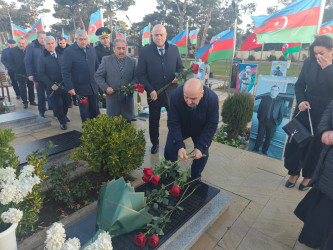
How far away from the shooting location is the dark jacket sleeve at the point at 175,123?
282cm

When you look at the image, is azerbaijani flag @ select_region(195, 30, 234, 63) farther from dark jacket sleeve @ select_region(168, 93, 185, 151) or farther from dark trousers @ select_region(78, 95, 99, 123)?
dark jacket sleeve @ select_region(168, 93, 185, 151)

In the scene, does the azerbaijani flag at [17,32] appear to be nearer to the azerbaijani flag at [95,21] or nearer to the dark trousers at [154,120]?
the azerbaijani flag at [95,21]

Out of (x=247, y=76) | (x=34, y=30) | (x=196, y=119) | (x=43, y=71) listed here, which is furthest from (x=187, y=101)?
(x=34, y=30)

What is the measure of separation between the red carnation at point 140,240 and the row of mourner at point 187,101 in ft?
3.27

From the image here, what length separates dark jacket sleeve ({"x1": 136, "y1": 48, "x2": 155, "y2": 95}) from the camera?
3.82 m

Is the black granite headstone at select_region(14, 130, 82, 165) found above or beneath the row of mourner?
beneath

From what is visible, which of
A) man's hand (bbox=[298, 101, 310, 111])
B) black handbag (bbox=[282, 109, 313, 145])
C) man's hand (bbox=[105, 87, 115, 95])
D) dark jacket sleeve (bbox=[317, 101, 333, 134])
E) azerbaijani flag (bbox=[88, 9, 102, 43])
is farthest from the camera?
azerbaijani flag (bbox=[88, 9, 102, 43])

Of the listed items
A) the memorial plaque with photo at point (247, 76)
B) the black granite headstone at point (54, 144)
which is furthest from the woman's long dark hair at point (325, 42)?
the memorial plaque with photo at point (247, 76)

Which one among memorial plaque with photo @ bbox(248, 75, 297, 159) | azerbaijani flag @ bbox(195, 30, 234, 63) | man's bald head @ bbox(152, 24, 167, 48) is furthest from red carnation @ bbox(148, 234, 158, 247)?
azerbaijani flag @ bbox(195, 30, 234, 63)

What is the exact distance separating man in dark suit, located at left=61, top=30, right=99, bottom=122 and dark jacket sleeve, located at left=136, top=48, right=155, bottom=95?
131cm

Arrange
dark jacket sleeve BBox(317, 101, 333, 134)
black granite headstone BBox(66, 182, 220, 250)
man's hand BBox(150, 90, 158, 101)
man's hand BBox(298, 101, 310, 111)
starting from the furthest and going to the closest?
man's hand BBox(150, 90, 158, 101)
man's hand BBox(298, 101, 310, 111)
dark jacket sleeve BBox(317, 101, 333, 134)
black granite headstone BBox(66, 182, 220, 250)

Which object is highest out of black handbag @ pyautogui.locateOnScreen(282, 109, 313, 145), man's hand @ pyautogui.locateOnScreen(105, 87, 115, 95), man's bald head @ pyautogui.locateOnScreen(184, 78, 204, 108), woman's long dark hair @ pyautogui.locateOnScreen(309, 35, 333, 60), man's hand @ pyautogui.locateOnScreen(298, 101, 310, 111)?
woman's long dark hair @ pyautogui.locateOnScreen(309, 35, 333, 60)

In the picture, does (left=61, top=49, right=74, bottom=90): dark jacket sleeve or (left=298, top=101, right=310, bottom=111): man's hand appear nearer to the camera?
→ (left=298, top=101, right=310, bottom=111): man's hand

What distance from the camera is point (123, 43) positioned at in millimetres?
3887
